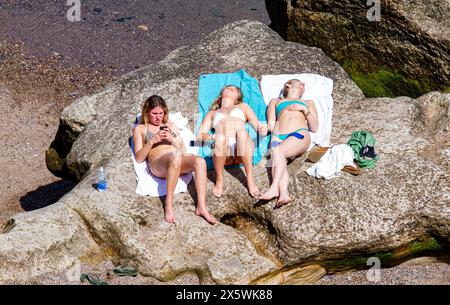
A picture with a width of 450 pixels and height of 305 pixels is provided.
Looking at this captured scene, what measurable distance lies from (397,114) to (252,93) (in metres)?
1.91

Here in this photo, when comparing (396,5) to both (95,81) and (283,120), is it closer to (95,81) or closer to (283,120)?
(283,120)

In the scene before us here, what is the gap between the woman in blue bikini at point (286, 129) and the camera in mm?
10156

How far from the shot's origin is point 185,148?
10.9m

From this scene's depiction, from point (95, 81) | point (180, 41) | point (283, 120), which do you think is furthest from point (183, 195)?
point (180, 41)

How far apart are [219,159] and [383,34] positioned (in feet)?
13.7

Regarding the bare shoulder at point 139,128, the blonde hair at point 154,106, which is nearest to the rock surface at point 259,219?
the bare shoulder at point 139,128

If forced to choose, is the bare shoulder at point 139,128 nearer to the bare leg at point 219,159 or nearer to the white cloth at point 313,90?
the bare leg at point 219,159

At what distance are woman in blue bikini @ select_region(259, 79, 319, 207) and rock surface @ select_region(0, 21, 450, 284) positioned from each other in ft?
0.55

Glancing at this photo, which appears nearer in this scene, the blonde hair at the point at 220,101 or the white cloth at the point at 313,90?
the blonde hair at the point at 220,101

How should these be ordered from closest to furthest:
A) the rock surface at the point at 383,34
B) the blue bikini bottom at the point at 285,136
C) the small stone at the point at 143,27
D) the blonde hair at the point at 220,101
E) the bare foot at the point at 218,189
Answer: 1. the bare foot at the point at 218,189
2. the blue bikini bottom at the point at 285,136
3. the blonde hair at the point at 220,101
4. the rock surface at the point at 383,34
5. the small stone at the point at 143,27

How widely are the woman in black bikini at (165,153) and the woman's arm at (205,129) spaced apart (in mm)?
309

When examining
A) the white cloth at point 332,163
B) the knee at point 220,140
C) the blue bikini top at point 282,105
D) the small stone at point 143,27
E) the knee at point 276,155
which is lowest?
the white cloth at point 332,163

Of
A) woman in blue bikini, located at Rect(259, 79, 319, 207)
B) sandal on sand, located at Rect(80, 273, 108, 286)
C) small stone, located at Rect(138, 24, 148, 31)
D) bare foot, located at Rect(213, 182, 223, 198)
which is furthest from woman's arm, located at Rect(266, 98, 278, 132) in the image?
small stone, located at Rect(138, 24, 148, 31)

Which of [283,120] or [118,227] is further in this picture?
[283,120]
